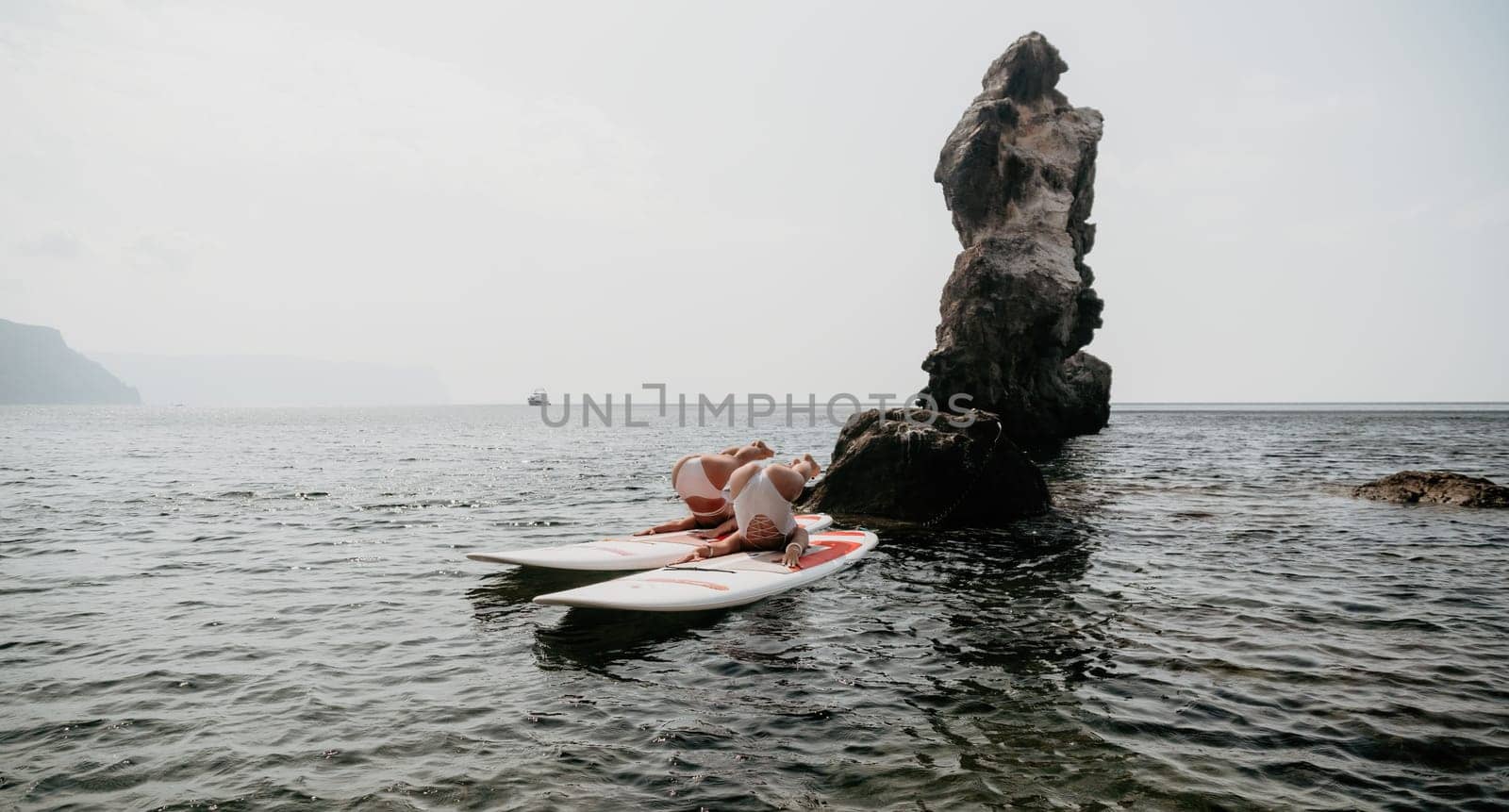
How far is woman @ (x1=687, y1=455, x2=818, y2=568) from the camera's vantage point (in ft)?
38.2

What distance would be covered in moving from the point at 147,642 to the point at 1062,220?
44.2 m

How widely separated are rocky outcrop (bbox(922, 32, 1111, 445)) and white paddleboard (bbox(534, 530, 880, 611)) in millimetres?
30801

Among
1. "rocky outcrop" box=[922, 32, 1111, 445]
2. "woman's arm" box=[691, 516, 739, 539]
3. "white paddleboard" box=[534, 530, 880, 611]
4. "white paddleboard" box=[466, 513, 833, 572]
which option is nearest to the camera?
"white paddleboard" box=[534, 530, 880, 611]

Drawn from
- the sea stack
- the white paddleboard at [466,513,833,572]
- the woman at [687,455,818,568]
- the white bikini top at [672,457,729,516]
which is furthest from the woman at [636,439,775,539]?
the sea stack

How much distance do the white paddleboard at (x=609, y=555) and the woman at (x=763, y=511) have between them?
1.62 feet

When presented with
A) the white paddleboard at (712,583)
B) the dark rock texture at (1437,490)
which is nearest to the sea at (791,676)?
the white paddleboard at (712,583)

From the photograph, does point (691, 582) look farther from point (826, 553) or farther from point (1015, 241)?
point (1015, 241)

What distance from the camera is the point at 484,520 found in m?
18.1

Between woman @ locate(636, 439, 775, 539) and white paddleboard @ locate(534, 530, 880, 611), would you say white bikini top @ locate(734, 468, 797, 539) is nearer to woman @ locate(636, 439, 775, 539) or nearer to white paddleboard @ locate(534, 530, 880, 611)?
white paddleboard @ locate(534, 530, 880, 611)

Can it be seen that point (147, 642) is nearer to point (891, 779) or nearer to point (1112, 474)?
point (891, 779)

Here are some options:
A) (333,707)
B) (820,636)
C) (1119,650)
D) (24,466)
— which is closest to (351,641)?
(333,707)

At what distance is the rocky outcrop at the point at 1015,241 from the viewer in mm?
40906

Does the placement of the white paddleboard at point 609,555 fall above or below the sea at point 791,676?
above

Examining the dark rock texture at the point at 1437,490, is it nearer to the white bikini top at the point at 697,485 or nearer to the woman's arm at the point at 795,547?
the woman's arm at the point at 795,547
